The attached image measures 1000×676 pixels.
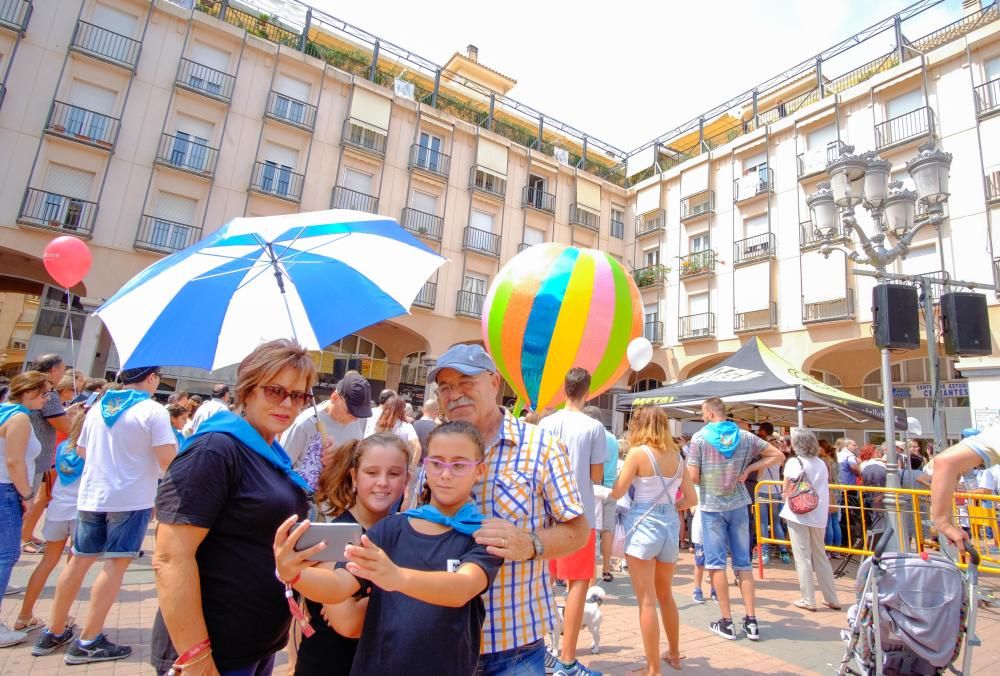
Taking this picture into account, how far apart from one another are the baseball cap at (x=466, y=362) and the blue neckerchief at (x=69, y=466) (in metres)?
3.73

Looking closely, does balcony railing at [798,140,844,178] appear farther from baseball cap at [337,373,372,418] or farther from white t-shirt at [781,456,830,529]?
baseball cap at [337,373,372,418]

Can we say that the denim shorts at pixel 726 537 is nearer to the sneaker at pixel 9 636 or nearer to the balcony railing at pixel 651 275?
the sneaker at pixel 9 636

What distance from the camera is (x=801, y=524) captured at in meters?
5.52

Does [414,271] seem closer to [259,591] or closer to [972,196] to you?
[259,591]

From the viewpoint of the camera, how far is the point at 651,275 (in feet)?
74.2

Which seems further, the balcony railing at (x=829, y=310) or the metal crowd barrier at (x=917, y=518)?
the balcony railing at (x=829, y=310)

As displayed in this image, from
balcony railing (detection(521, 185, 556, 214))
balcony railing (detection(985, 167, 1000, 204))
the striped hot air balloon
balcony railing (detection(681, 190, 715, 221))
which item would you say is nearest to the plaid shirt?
the striped hot air balloon

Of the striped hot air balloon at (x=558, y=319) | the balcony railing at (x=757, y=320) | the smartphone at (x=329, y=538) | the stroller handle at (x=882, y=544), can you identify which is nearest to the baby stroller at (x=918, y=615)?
the stroller handle at (x=882, y=544)

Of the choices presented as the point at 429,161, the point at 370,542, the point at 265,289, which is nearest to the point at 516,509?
the point at 370,542

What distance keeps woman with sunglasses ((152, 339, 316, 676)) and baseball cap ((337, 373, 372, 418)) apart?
193 cm

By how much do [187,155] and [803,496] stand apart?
17.9 metres

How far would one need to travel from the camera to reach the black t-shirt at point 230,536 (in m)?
1.57

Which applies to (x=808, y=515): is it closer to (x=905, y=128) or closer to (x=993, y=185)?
(x=993, y=185)

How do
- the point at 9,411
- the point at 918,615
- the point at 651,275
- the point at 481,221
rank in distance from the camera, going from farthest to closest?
1. the point at 651,275
2. the point at 481,221
3. the point at 9,411
4. the point at 918,615
